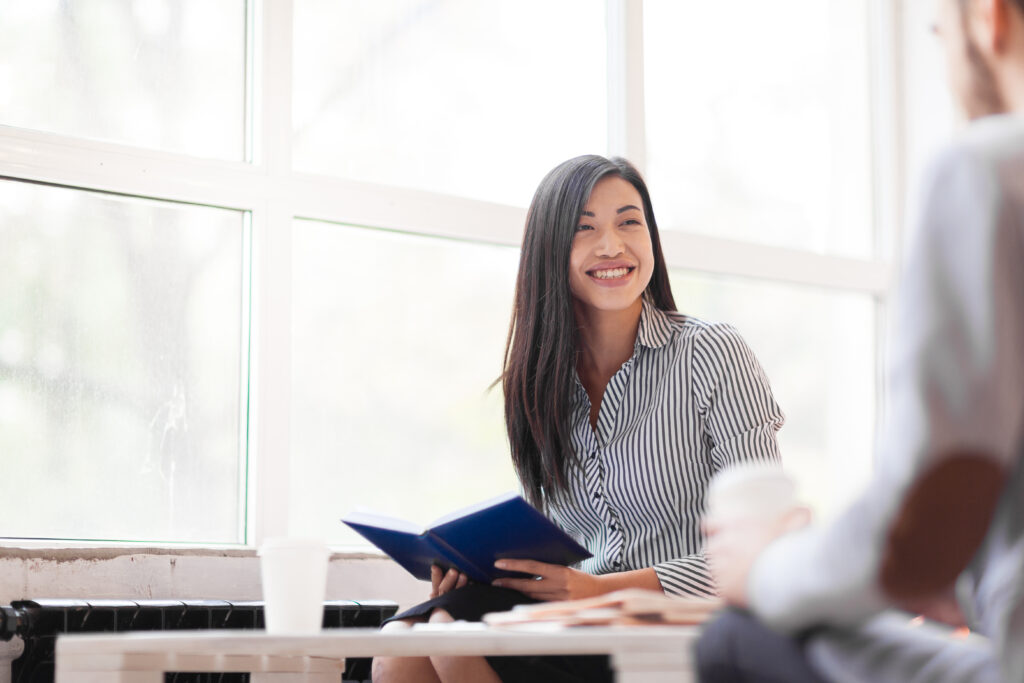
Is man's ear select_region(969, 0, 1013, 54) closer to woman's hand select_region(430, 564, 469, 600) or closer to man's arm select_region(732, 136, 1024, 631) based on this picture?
man's arm select_region(732, 136, 1024, 631)

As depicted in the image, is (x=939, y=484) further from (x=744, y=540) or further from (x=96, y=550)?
(x=96, y=550)

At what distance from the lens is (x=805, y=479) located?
3.47 meters

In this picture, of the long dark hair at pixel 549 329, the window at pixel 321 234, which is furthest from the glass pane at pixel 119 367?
the long dark hair at pixel 549 329

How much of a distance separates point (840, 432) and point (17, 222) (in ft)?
7.87

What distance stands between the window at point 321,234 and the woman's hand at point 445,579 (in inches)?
33.2

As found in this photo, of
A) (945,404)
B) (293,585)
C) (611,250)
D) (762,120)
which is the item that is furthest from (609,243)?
(762,120)

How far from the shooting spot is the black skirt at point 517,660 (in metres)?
1.71

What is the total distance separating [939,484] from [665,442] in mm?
1239

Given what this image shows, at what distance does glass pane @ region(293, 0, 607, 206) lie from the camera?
9.04 ft

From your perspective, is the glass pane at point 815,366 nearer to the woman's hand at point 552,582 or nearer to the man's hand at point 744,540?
the woman's hand at point 552,582

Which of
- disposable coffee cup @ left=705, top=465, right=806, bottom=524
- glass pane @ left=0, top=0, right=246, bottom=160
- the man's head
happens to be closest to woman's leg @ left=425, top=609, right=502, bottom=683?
disposable coffee cup @ left=705, top=465, right=806, bottom=524

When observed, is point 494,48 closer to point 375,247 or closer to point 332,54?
point 332,54

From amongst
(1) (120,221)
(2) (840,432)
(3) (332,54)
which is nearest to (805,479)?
(2) (840,432)

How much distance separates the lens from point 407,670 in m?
1.75
